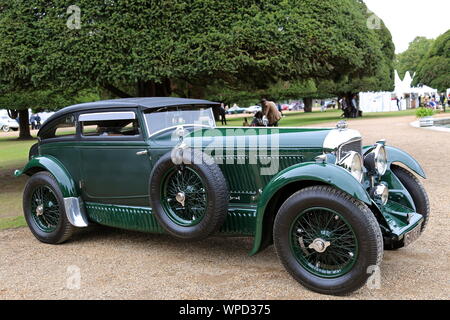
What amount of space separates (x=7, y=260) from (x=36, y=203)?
93 cm

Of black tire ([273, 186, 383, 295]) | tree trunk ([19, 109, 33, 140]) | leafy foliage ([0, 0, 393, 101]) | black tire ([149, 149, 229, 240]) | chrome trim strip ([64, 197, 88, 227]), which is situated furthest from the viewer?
tree trunk ([19, 109, 33, 140])

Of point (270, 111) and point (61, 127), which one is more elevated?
point (270, 111)

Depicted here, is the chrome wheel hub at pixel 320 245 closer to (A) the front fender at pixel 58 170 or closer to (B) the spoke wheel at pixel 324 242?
(B) the spoke wheel at pixel 324 242

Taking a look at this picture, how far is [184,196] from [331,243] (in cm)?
151

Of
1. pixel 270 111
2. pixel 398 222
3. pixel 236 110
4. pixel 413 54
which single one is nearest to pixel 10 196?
pixel 270 111

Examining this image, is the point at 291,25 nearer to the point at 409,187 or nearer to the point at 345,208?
the point at 409,187

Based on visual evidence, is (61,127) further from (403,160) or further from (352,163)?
(403,160)

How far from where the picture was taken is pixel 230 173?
4.53m

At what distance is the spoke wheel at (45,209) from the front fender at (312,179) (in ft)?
9.32

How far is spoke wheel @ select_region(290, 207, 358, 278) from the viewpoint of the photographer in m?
3.70

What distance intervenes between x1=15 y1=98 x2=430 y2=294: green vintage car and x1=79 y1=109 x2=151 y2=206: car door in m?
0.01

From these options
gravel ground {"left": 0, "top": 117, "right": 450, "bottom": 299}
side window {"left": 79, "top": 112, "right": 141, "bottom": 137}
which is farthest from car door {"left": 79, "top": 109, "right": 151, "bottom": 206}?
gravel ground {"left": 0, "top": 117, "right": 450, "bottom": 299}

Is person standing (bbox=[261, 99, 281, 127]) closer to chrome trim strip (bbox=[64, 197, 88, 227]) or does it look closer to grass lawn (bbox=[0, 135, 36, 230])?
grass lawn (bbox=[0, 135, 36, 230])

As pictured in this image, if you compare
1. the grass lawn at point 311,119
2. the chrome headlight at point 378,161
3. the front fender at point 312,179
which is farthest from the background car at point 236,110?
the front fender at point 312,179
